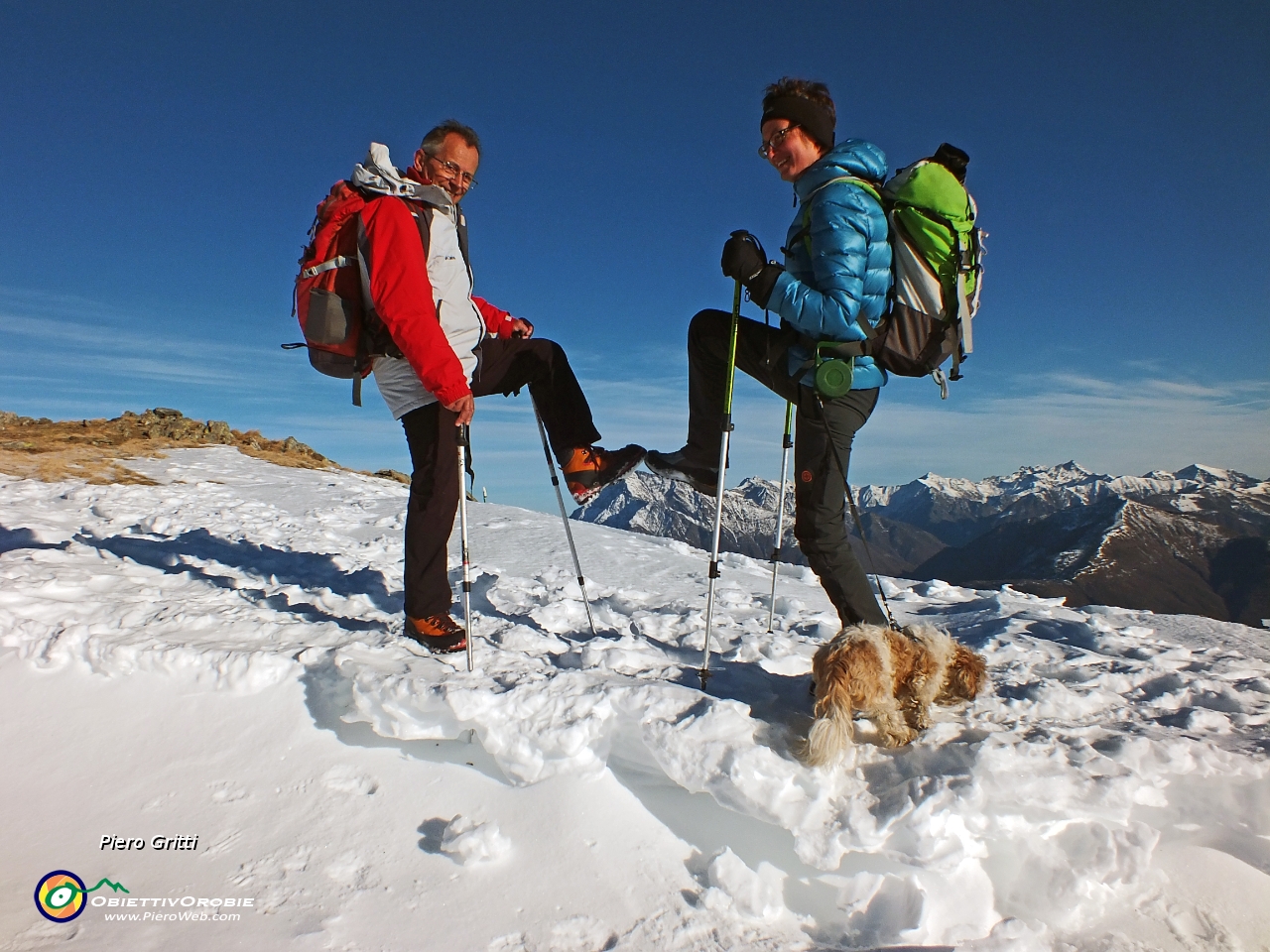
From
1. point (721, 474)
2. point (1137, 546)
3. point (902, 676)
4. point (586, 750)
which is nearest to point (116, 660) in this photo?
point (586, 750)

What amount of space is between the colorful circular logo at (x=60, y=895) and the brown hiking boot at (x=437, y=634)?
188 centimetres

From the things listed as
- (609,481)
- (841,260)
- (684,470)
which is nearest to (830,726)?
(684,470)

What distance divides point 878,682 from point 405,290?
10.4 feet

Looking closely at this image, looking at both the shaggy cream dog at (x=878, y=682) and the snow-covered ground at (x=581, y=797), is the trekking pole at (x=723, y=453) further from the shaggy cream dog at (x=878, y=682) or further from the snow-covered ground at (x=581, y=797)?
the shaggy cream dog at (x=878, y=682)

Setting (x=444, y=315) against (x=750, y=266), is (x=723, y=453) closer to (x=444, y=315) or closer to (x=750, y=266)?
(x=750, y=266)

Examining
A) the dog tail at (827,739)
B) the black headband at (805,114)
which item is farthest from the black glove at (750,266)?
the dog tail at (827,739)

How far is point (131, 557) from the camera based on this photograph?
256 inches

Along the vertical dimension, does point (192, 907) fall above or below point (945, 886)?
below

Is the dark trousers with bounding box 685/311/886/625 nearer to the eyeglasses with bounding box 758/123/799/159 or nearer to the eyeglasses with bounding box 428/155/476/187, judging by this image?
the eyeglasses with bounding box 758/123/799/159

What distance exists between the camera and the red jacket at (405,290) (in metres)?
3.55

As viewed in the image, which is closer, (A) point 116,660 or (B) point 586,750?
(B) point 586,750

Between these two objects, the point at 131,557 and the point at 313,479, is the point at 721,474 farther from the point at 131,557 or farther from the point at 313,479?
the point at 313,479

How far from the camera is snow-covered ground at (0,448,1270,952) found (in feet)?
8.10

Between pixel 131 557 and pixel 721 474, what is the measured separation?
244 inches
